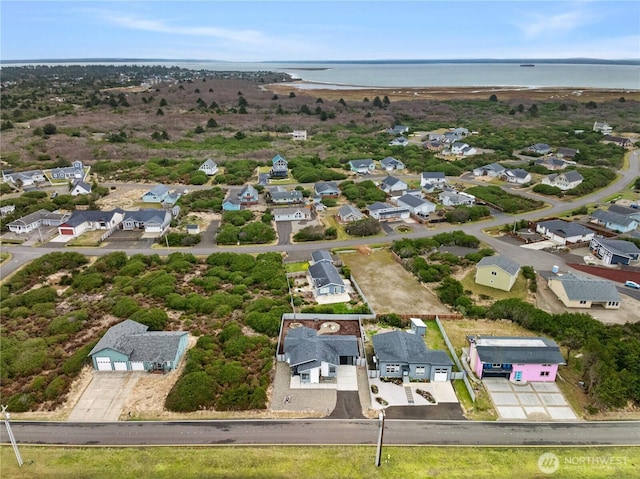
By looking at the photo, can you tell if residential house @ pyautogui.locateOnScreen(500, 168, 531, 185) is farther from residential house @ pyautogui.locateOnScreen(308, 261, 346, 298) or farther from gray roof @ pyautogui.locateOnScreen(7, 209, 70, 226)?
gray roof @ pyautogui.locateOnScreen(7, 209, 70, 226)

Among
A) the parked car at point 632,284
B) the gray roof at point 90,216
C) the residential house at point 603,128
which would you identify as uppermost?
the residential house at point 603,128

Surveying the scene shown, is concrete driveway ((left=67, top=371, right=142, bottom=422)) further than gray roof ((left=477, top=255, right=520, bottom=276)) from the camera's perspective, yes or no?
No

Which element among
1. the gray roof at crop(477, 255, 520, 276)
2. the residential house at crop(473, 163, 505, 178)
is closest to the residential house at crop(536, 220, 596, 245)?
the gray roof at crop(477, 255, 520, 276)

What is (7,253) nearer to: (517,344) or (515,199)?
(517,344)

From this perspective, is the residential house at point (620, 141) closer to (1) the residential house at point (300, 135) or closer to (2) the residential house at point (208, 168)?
(1) the residential house at point (300, 135)

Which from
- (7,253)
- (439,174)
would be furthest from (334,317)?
(439,174)

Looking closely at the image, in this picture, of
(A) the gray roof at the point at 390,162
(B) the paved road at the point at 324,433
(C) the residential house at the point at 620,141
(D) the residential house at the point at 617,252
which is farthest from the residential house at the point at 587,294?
(C) the residential house at the point at 620,141
